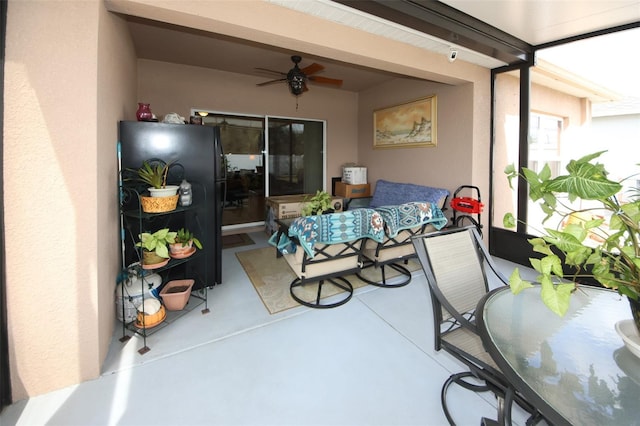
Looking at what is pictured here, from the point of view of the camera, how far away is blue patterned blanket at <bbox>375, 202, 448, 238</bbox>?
2707 millimetres

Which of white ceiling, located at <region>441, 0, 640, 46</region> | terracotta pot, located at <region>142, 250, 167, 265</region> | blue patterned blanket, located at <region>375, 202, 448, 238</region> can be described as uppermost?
white ceiling, located at <region>441, 0, 640, 46</region>

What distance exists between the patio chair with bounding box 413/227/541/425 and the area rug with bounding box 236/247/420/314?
1.45 m

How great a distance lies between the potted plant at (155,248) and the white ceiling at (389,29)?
80.7 inches

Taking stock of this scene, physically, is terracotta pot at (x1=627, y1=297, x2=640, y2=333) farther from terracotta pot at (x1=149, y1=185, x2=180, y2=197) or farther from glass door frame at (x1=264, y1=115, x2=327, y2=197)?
glass door frame at (x1=264, y1=115, x2=327, y2=197)

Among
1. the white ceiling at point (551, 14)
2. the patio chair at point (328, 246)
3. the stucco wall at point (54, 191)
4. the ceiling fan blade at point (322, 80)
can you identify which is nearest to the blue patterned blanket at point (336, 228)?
the patio chair at point (328, 246)

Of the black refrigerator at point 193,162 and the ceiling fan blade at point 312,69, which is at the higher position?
the ceiling fan blade at point 312,69

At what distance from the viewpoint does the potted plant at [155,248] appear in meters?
2.11

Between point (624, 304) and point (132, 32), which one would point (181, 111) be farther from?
point (624, 304)

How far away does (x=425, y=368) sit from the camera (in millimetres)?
1850

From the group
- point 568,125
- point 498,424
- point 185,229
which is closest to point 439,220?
point 498,424

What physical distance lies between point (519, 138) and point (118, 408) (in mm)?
4629

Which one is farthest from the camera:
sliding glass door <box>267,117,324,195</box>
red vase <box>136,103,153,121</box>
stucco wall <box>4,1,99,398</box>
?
sliding glass door <box>267,117,324,195</box>

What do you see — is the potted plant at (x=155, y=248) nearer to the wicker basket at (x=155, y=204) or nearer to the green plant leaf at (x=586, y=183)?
the wicker basket at (x=155, y=204)

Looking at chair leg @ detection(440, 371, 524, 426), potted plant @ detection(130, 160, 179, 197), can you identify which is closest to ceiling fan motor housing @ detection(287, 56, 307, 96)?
potted plant @ detection(130, 160, 179, 197)
